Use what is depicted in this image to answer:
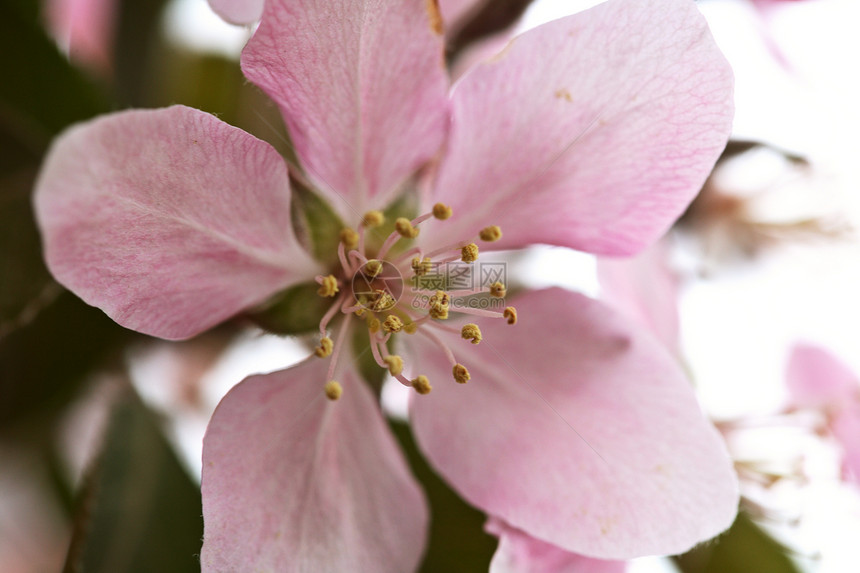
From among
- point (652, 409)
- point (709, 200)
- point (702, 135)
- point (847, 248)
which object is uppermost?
point (702, 135)

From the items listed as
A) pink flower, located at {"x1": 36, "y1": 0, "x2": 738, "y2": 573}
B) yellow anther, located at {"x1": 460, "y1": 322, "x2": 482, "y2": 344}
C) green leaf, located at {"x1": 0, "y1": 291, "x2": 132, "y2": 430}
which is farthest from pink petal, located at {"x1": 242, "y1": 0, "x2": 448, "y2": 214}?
green leaf, located at {"x1": 0, "y1": 291, "x2": 132, "y2": 430}

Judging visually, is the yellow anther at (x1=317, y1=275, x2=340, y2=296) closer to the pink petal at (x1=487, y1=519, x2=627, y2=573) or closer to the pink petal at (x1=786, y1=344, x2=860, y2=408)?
the pink petal at (x1=487, y1=519, x2=627, y2=573)

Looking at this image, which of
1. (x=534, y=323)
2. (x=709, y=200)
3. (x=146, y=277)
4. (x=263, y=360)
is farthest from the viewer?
(x=709, y=200)

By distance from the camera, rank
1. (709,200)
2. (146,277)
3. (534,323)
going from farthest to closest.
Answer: (709,200)
(534,323)
(146,277)

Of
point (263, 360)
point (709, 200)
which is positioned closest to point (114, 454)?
point (263, 360)

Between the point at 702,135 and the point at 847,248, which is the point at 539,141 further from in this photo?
A: the point at 847,248

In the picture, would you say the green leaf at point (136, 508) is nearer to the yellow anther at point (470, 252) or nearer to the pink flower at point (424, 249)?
the pink flower at point (424, 249)

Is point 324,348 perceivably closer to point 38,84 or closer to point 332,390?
point 332,390
